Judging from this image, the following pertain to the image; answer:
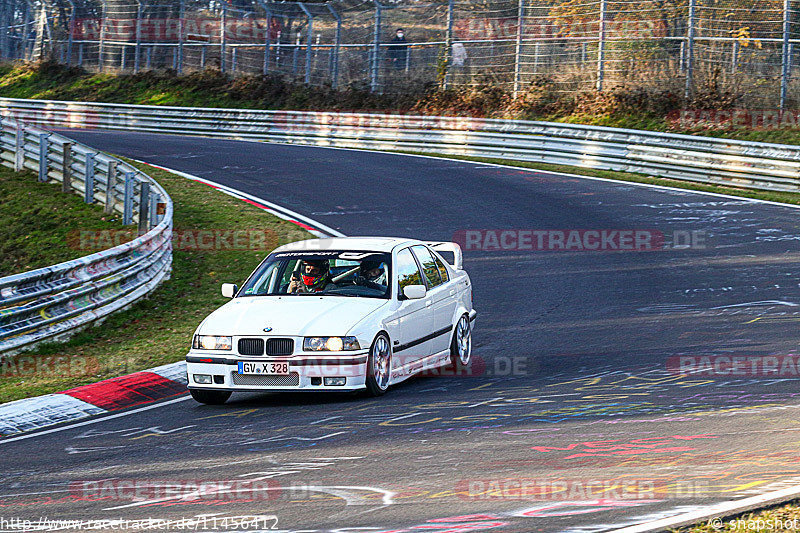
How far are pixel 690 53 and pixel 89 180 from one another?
16607mm

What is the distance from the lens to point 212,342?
350 inches

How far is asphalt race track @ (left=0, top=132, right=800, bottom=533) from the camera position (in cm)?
584

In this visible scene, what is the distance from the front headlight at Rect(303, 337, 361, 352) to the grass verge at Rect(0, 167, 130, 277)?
10.3 meters

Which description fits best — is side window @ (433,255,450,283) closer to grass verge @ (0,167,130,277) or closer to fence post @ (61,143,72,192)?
grass verge @ (0,167,130,277)

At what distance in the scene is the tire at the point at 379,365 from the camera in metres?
8.81

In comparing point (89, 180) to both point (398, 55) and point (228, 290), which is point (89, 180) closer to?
point (228, 290)

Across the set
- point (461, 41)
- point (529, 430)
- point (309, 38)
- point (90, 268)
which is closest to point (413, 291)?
point (529, 430)

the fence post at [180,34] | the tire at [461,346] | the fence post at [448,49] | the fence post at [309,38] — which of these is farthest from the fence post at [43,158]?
the fence post at [180,34]

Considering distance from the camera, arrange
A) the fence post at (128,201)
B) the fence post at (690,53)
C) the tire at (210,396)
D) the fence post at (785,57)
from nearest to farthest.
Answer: the tire at (210,396) → the fence post at (128,201) → the fence post at (785,57) → the fence post at (690,53)

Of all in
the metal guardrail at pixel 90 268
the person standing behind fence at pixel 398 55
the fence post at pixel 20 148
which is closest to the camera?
the metal guardrail at pixel 90 268

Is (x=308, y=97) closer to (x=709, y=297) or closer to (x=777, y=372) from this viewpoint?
(x=709, y=297)

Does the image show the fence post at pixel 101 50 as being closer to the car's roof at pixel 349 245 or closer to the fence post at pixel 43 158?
the fence post at pixel 43 158

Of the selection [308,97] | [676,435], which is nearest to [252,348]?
[676,435]

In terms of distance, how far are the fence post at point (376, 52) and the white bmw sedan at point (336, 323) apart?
2461cm
